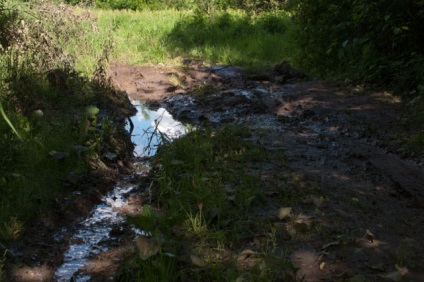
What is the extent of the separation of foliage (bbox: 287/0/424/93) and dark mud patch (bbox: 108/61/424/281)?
43 cm

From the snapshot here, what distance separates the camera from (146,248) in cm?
294

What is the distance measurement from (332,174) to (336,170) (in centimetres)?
16

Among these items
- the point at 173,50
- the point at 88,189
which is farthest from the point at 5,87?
the point at 173,50

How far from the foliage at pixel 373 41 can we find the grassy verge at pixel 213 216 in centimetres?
309

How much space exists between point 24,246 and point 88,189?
3.22 ft

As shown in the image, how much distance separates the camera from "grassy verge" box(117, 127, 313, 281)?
9.60ft

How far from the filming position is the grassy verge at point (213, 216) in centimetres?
293

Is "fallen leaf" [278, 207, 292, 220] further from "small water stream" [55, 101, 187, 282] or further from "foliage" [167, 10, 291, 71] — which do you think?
"foliage" [167, 10, 291, 71]

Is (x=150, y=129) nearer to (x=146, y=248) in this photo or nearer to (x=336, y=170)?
(x=336, y=170)

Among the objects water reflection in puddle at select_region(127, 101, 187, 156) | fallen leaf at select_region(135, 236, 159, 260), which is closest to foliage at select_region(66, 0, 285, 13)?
water reflection in puddle at select_region(127, 101, 187, 156)

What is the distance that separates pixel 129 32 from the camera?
13469 millimetres

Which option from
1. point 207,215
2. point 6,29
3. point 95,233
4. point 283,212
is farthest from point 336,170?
point 6,29

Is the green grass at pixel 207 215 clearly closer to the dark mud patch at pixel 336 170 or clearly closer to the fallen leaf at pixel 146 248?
the fallen leaf at pixel 146 248

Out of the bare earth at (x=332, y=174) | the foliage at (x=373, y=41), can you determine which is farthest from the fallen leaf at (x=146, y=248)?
the foliage at (x=373, y=41)
